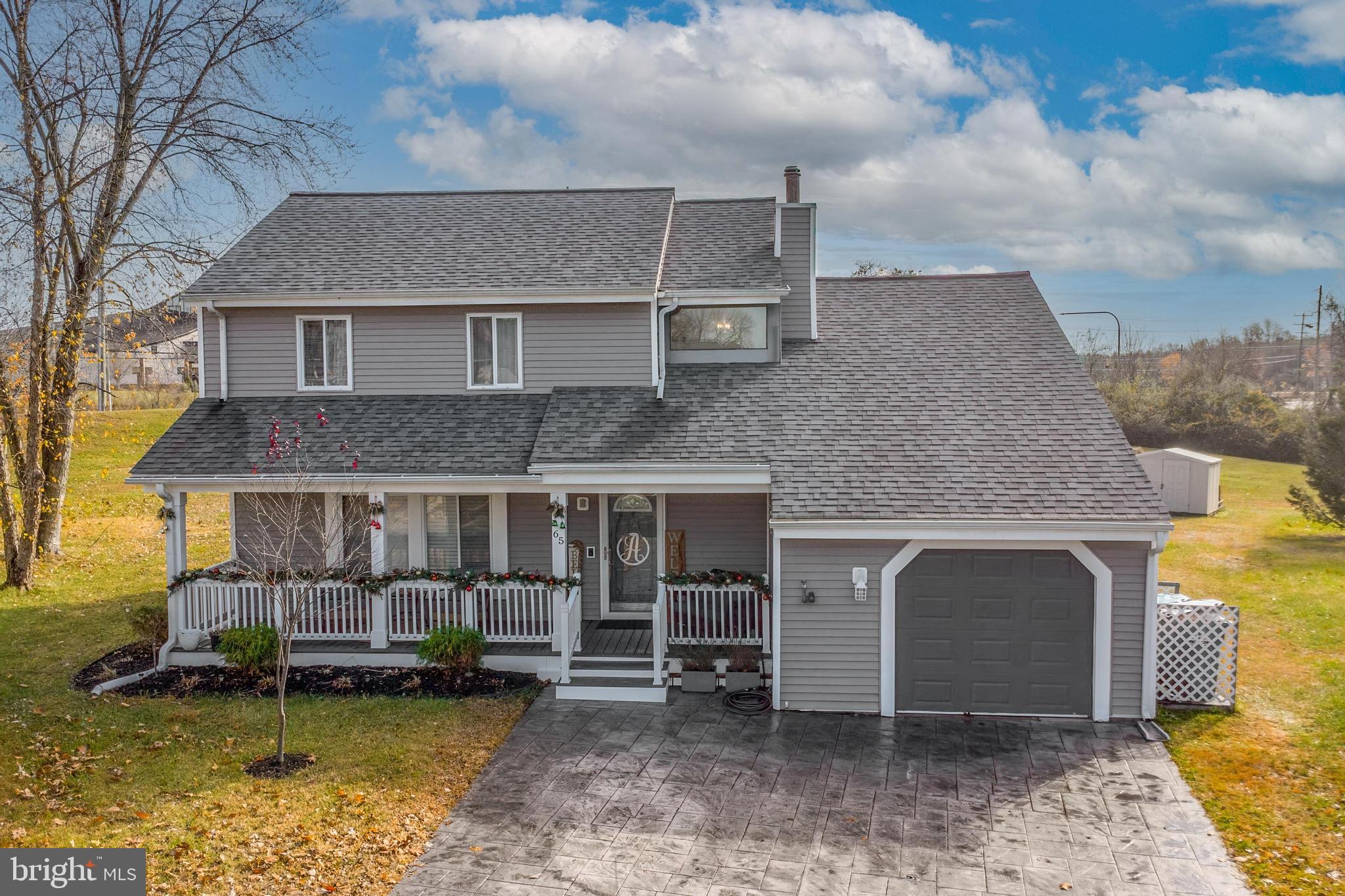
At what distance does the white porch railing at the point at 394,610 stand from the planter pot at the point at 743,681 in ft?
7.64

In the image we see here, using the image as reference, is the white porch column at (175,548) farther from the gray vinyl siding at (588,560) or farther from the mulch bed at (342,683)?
the gray vinyl siding at (588,560)

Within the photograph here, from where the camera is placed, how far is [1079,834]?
7770mm

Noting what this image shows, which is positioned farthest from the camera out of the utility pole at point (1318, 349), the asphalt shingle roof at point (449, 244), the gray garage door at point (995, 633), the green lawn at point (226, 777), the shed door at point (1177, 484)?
the utility pole at point (1318, 349)

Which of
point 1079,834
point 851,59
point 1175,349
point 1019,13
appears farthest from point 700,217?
point 1175,349

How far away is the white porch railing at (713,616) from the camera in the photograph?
11.8 meters

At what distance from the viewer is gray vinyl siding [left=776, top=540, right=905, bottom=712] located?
1077 centimetres

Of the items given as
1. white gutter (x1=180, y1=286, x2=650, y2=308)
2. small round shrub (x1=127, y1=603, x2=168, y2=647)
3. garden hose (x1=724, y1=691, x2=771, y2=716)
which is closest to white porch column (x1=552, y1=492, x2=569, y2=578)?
garden hose (x1=724, y1=691, x2=771, y2=716)

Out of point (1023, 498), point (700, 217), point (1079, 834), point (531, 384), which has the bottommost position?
point (1079, 834)

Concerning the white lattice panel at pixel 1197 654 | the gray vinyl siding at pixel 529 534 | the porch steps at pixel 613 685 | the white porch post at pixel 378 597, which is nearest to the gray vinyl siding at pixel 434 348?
the gray vinyl siding at pixel 529 534

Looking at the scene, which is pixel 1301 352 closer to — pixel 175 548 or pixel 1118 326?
pixel 1118 326

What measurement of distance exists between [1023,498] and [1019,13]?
11.5m

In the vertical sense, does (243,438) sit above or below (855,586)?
above

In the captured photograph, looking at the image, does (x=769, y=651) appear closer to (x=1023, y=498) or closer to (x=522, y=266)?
(x=1023, y=498)

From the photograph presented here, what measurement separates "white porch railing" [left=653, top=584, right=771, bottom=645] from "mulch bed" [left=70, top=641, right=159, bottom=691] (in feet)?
25.2
